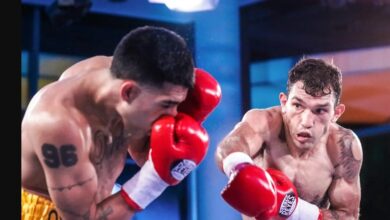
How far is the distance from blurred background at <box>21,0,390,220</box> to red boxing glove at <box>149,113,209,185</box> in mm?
1699

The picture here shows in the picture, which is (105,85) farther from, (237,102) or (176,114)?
(237,102)

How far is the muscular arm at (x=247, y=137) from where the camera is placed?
7.06 feet

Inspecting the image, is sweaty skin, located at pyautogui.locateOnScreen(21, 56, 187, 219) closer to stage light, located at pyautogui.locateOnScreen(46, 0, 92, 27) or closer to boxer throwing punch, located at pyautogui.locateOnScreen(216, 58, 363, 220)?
boxer throwing punch, located at pyautogui.locateOnScreen(216, 58, 363, 220)

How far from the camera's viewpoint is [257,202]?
1895 millimetres

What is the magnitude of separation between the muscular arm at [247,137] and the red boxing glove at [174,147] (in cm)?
39

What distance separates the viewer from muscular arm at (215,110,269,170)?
7.06 feet

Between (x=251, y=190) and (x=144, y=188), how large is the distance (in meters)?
0.35

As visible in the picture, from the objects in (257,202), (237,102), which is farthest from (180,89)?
(237,102)

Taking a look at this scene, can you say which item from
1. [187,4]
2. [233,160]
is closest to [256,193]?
[233,160]

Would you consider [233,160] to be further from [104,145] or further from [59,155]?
[59,155]

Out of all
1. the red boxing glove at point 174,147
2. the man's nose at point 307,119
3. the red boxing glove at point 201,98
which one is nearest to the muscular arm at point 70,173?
the red boxing glove at point 174,147

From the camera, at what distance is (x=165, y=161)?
1709mm

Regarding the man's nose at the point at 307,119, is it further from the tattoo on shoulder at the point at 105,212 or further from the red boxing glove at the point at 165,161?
the tattoo on shoulder at the point at 105,212

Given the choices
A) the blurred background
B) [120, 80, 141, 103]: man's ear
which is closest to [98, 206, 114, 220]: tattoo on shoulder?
[120, 80, 141, 103]: man's ear
